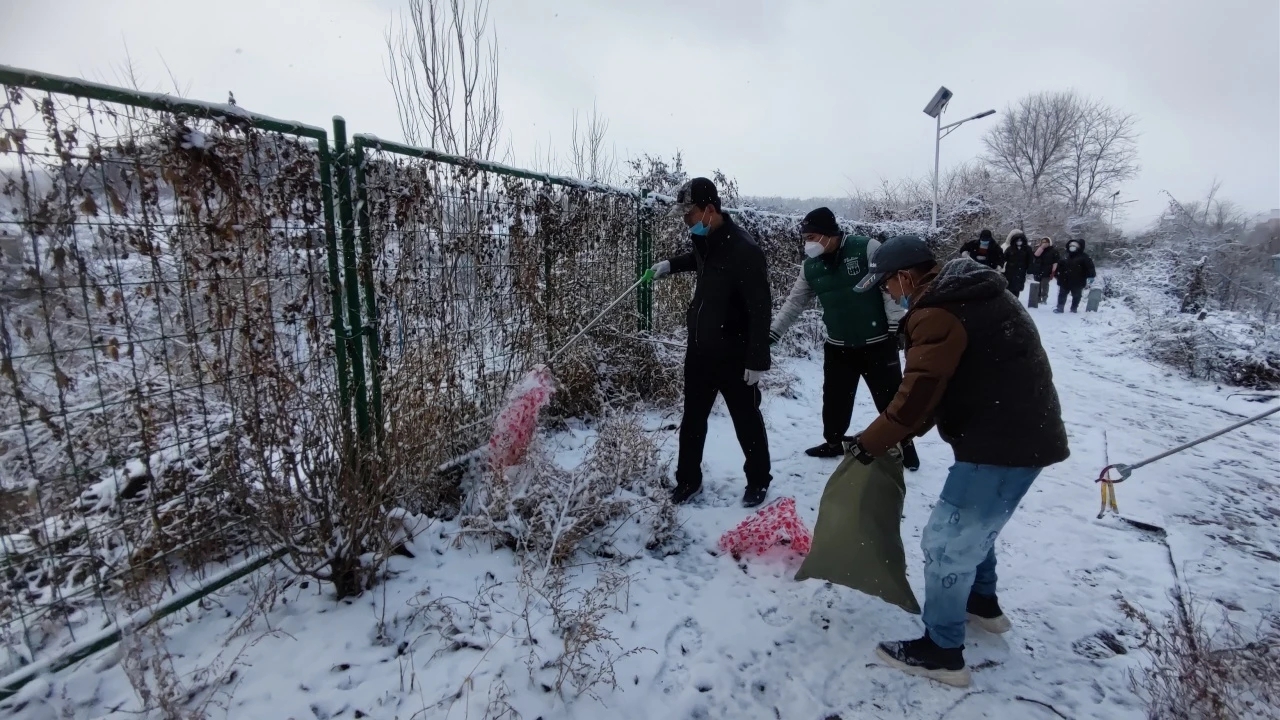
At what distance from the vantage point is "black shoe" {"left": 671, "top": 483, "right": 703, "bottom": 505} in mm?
3756

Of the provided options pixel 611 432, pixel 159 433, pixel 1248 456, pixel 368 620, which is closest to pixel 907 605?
pixel 611 432

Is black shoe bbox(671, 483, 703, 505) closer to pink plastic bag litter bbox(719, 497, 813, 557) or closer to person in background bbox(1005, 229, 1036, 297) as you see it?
pink plastic bag litter bbox(719, 497, 813, 557)

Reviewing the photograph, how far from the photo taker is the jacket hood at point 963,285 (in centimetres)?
211

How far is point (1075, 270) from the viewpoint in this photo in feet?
44.8

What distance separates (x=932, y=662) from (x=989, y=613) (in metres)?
0.49

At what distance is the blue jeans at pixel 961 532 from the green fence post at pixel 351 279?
2.57 meters

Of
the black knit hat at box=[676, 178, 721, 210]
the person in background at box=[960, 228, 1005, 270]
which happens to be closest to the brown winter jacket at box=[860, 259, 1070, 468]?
the black knit hat at box=[676, 178, 721, 210]

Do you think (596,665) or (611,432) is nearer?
(596,665)

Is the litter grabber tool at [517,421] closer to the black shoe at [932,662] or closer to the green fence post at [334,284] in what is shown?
the green fence post at [334,284]

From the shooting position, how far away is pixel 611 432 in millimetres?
3639

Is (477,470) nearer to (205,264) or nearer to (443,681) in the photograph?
(443,681)

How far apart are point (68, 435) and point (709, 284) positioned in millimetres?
2934

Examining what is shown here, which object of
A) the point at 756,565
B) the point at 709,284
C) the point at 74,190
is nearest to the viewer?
the point at 74,190

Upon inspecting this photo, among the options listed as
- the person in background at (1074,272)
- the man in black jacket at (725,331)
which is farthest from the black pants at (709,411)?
the person in background at (1074,272)
